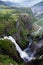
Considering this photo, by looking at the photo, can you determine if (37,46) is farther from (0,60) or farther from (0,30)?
(0,60)

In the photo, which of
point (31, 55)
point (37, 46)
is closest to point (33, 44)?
point (37, 46)

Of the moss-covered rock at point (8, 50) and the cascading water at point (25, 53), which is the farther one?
the cascading water at point (25, 53)

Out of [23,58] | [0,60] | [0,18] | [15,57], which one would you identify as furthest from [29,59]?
[0,18]

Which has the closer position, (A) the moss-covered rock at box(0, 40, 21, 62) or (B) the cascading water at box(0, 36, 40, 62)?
Answer: (A) the moss-covered rock at box(0, 40, 21, 62)

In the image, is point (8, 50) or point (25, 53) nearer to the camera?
point (8, 50)

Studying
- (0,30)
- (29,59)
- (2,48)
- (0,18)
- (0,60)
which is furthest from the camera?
(0,18)

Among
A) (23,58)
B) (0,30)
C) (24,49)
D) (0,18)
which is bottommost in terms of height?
(23,58)

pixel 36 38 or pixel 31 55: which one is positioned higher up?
pixel 36 38

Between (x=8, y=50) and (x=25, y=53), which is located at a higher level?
(x=25, y=53)

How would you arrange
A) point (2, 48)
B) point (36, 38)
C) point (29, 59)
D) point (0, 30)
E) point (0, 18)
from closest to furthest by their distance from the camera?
point (2, 48) → point (29, 59) → point (0, 30) → point (36, 38) → point (0, 18)

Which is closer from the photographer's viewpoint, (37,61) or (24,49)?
(37,61)
